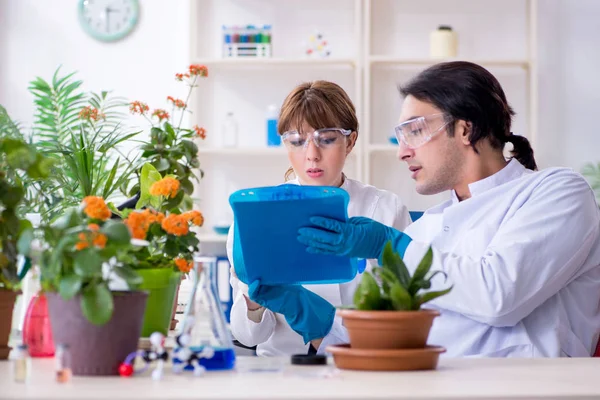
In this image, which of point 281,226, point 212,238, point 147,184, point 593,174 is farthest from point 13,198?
point 593,174

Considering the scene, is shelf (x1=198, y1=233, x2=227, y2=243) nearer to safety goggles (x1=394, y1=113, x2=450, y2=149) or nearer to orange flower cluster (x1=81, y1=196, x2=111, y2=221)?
safety goggles (x1=394, y1=113, x2=450, y2=149)

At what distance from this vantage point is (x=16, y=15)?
4754 mm

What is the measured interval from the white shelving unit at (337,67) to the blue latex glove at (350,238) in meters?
2.71

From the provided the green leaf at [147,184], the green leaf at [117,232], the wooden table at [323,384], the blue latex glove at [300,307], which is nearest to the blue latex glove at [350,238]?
the blue latex glove at [300,307]

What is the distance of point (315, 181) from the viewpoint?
2521 millimetres

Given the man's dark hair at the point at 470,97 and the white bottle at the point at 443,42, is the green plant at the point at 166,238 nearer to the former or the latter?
the man's dark hair at the point at 470,97

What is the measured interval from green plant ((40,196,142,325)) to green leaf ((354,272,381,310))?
0.35 metres

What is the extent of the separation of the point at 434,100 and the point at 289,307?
0.66 m

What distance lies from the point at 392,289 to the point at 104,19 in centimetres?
384

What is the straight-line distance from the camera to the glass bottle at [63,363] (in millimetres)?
1121

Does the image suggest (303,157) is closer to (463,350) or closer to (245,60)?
(463,350)

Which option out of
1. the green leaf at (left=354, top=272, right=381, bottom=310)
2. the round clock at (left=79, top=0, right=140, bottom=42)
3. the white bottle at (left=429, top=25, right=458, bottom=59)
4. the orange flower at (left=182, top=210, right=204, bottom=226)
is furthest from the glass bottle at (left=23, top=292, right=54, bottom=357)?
A: the round clock at (left=79, top=0, right=140, bottom=42)

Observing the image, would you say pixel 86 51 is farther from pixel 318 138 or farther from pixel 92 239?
pixel 92 239

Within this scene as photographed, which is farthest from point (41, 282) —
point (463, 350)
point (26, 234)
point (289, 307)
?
point (463, 350)
